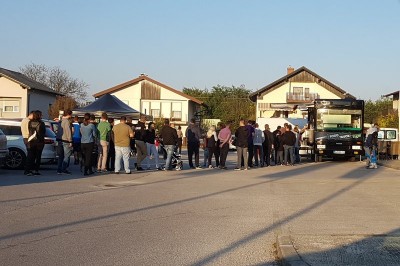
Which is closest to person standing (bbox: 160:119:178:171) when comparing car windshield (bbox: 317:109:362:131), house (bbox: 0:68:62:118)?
car windshield (bbox: 317:109:362:131)

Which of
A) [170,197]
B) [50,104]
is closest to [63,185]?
[170,197]

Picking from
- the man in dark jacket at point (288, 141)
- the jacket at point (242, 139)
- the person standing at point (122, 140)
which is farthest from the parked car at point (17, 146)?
the man in dark jacket at point (288, 141)

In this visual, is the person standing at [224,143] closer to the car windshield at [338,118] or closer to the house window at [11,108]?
the car windshield at [338,118]

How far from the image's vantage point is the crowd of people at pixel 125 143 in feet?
55.9

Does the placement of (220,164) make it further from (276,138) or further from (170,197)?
(170,197)

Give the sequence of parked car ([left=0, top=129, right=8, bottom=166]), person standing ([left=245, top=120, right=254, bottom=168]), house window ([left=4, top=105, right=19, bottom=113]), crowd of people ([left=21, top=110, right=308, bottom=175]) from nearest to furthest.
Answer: parked car ([left=0, top=129, right=8, bottom=166]), crowd of people ([left=21, top=110, right=308, bottom=175]), person standing ([left=245, top=120, right=254, bottom=168]), house window ([left=4, top=105, right=19, bottom=113])

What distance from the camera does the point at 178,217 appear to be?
10258mm

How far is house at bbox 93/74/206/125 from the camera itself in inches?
2547

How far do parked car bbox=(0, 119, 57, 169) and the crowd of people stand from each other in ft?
2.27

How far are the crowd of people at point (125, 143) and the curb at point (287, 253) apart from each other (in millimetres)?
10451

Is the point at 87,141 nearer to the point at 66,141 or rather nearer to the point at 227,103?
the point at 66,141

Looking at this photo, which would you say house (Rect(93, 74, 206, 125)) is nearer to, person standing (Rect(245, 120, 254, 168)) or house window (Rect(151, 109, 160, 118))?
house window (Rect(151, 109, 160, 118))

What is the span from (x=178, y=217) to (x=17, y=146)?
9.98m

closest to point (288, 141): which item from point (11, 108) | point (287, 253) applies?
point (287, 253)
